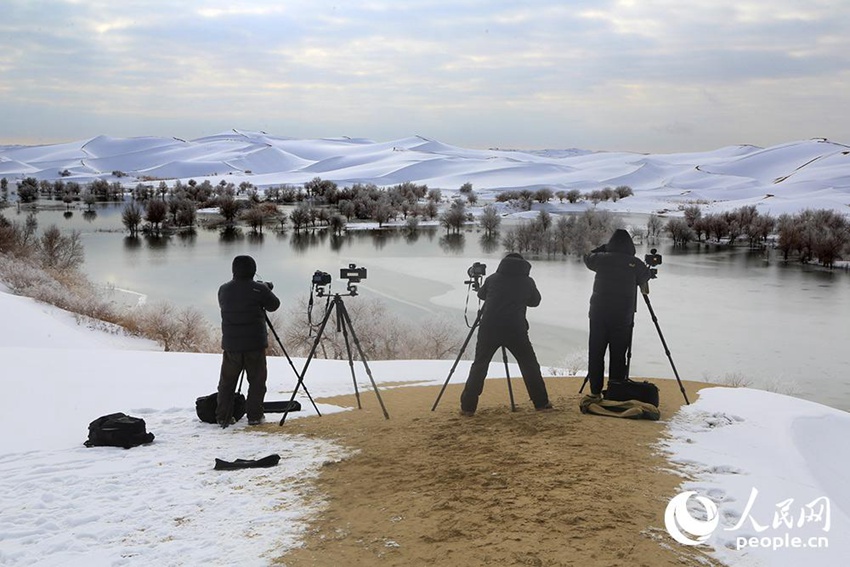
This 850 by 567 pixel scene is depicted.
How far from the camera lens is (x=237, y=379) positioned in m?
6.61

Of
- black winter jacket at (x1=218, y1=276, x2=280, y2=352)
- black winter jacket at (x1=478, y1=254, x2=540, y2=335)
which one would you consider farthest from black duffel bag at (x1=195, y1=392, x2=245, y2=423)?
black winter jacket at (x1=478, y1=254, x2=540, y2=335)

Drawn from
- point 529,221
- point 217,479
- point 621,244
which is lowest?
point 217,479

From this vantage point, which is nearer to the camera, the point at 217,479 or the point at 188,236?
the point at 217,479

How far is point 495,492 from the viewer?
4559 mm

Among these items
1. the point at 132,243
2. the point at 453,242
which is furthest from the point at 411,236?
the point at 132,243

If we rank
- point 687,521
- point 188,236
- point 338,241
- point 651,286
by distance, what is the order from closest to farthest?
point 687,521
point 651,286
point 338,241
point 188,236

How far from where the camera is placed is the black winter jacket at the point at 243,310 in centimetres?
647

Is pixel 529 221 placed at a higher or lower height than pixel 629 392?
higher

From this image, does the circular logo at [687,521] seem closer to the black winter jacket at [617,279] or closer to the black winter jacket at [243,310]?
the black winter jacket at [617,279]

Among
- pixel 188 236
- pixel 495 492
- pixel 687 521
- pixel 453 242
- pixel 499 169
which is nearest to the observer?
pixel 687 521

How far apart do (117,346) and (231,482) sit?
15.1 meters

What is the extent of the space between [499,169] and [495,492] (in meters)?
140

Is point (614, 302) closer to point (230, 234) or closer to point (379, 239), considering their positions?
point (379, 239)
